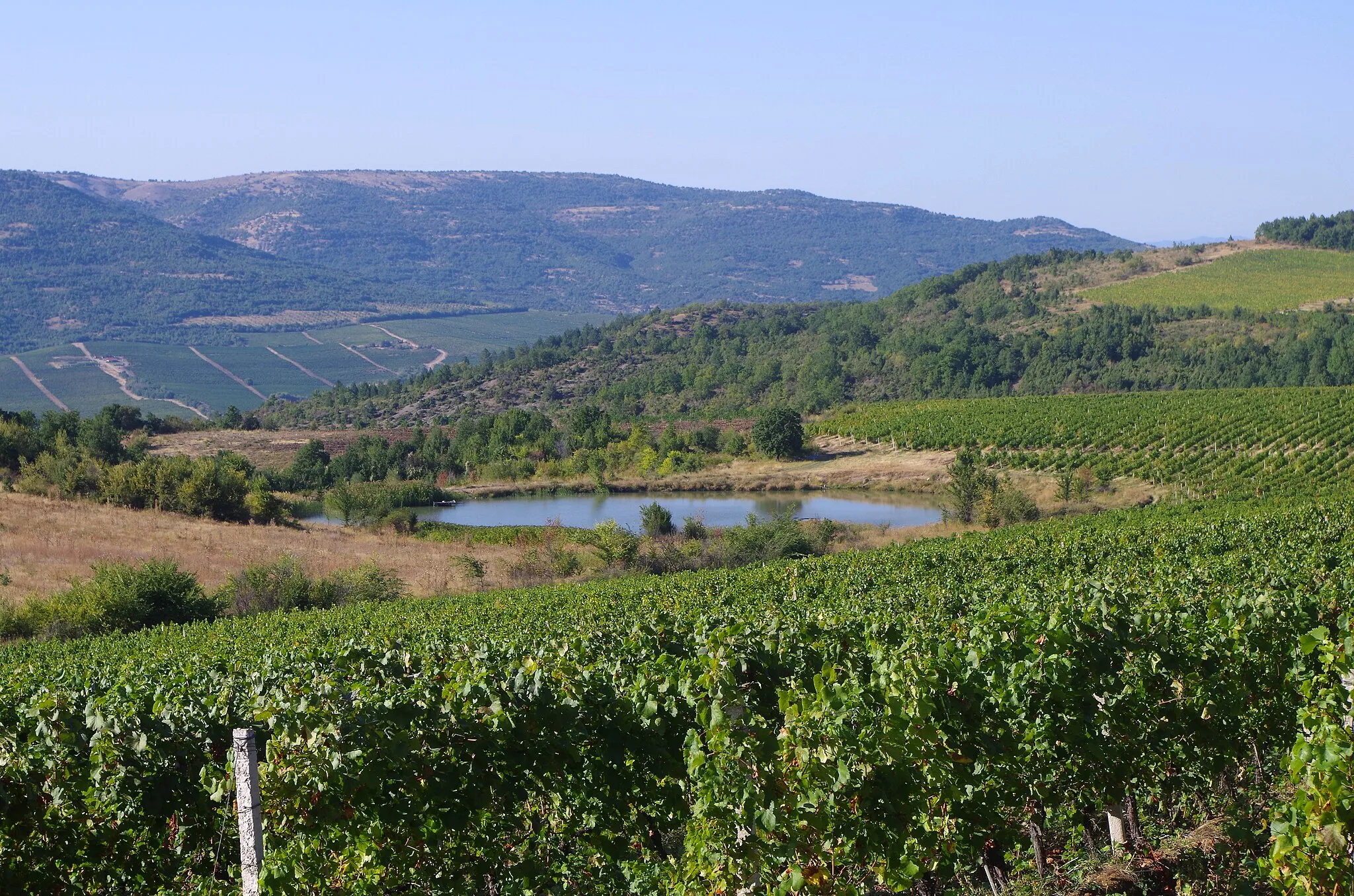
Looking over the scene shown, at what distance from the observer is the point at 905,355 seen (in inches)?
4732

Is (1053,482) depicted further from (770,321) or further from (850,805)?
(770,321)

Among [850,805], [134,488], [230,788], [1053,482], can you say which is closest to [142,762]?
[230,788]

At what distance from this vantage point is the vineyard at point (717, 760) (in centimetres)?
588

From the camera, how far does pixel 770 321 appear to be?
14875 centimetres

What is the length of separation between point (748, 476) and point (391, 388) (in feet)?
240

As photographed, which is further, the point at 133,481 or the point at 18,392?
the point at 18,392

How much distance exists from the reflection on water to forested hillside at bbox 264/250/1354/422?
36704mm

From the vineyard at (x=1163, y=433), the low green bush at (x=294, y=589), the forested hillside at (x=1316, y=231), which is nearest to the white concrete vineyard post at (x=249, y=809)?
the low green bush at (x=294, y=589)

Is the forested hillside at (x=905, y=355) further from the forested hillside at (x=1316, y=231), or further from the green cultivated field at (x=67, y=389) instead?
the green cultivated field at (x=67, y=389)

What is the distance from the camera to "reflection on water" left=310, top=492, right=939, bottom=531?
188ft

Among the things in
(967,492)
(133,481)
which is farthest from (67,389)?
(967,492)

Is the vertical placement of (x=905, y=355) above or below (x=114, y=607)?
above

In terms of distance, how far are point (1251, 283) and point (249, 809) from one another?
136 m

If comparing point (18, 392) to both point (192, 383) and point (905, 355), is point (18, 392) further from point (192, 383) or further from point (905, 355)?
point (905, 355)
